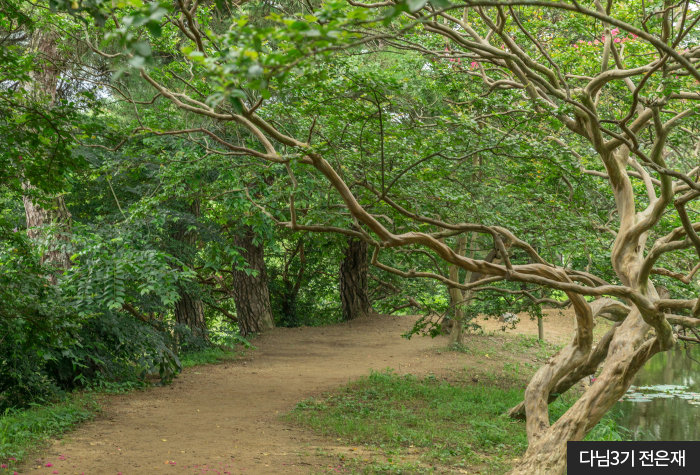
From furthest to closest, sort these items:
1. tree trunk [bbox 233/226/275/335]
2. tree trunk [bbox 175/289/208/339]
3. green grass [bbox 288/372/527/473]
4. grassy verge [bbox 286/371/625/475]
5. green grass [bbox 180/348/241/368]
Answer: tree trunk [bbox 233/226/275/335], tree trunk [bbox 175/289/208/339], green grass [bbox 180/348/241/368], green grass [bbox 288/372/527/473], grassy verge [bbox 286/371/625/475]

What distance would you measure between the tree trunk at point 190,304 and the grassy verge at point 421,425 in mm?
4330

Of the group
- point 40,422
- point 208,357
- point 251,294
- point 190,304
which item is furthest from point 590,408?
point 251,294

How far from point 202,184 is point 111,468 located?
4.95 m

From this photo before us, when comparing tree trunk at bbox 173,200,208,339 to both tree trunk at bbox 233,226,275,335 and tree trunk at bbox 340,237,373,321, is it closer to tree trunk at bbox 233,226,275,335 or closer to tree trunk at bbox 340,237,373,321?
tree trunk at bbox 233,226,275,335

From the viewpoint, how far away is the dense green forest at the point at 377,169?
5.20 meters

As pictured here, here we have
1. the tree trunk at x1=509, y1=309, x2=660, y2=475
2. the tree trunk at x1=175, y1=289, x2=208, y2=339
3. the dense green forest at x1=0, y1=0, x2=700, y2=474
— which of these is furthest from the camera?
the tree trunk at x1=175, y1=289, x2=208, y2=339

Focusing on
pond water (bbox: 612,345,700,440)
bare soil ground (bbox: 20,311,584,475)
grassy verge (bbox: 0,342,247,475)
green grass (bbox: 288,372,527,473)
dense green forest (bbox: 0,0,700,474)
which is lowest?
pond water (bbox: 612,345,700,440)

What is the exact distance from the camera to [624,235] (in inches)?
267

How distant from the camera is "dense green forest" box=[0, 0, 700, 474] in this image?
5.20 m

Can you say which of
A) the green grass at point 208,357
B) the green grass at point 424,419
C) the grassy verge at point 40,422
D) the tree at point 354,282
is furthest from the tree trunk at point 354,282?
the grassy verge at point 40,422

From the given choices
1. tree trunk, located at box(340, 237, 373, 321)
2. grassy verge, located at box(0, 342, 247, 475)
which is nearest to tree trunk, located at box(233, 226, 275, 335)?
tree trunk, located at box(340, 237, 373, 321)

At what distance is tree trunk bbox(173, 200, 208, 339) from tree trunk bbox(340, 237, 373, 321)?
5434mm

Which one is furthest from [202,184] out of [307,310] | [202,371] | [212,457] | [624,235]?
[307,310]

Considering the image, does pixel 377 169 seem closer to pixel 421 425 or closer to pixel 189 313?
pixel 421 425
